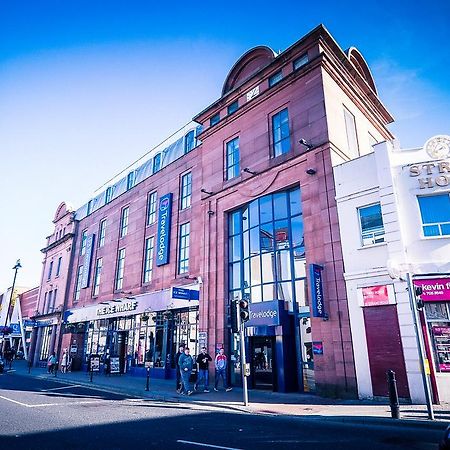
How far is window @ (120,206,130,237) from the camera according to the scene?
2935 centimetres

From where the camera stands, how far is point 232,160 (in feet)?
66.6

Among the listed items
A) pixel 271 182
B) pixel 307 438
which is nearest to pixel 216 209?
pixel 271 182

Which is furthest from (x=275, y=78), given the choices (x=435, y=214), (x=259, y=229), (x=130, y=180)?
(x=130, y=180)

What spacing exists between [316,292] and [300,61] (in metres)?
11.9

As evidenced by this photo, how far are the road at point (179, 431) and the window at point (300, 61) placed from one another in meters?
15.8

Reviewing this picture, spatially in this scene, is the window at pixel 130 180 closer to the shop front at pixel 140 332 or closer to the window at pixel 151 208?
the window at pixel 151 208

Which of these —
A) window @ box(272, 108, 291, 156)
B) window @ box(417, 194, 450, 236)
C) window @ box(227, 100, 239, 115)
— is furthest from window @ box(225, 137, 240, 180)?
window @ box(417, 194, 450, 236)

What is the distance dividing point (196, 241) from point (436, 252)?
1322 centimetres

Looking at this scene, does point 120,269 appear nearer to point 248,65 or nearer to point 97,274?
point 97,274

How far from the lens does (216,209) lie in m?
20.1

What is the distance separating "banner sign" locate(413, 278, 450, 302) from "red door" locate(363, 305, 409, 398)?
3.69ft

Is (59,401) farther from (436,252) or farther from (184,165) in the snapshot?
(184,165)

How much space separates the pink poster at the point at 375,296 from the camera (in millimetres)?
12203

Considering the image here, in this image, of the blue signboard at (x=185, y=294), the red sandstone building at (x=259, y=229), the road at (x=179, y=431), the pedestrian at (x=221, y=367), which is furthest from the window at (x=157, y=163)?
the road at (x=179, y=431)
